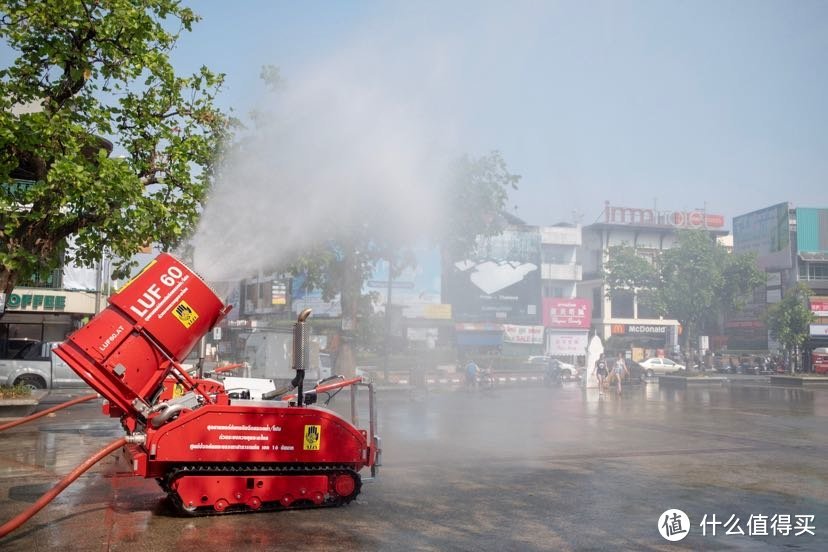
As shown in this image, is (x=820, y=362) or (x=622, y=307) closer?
(x=820, y=362)

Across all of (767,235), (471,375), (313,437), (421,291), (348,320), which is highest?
(767,235)

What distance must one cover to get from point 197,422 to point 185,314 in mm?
1477

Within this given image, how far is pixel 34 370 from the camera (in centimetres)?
2447

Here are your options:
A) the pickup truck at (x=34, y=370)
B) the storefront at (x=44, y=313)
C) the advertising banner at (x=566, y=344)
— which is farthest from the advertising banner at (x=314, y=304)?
the pickup truck at (x=34, y=370)

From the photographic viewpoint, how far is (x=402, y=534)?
7.43 metres

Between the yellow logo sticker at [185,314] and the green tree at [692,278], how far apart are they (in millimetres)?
40208

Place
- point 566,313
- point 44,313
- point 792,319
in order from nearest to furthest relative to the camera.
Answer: point 44,313
point 792,319
point 566,313

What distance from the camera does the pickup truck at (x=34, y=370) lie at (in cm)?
2402

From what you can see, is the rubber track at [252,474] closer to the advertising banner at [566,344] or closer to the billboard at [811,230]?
the advertising banner at [566,344]

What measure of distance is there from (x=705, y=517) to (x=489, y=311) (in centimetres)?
5655

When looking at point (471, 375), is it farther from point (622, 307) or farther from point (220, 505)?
point (622, 307)

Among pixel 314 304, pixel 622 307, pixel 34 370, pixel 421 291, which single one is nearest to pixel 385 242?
pixel 34 370

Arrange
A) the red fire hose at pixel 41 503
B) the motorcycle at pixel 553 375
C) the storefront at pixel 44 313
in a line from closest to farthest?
the red fire hose at pixel 41 503 < the storefront at pixel 44 313 < the motorcycle at pixel 553 375

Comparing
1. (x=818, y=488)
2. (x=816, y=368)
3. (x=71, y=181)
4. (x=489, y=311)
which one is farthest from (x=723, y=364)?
(x=71, y=181)
